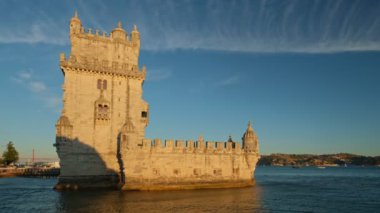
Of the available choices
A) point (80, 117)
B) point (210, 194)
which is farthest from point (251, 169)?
point (80, 117)

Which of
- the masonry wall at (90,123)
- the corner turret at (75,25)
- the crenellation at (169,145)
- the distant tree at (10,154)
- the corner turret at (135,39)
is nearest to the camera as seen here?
the crenellation at (169,145)

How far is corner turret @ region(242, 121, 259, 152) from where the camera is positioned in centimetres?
4584

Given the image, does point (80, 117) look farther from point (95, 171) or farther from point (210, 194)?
point (210, 194)

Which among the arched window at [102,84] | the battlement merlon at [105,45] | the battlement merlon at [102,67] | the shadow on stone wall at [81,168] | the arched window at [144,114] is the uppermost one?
the battlement merlon at [105,45]

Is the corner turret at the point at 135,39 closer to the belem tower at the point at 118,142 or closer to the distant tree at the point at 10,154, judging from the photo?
the belem tower at the point at 118,142

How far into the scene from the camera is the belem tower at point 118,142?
3950cm

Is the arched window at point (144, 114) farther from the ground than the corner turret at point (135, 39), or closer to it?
closer to it

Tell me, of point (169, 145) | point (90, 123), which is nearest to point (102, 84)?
point (90, 123)

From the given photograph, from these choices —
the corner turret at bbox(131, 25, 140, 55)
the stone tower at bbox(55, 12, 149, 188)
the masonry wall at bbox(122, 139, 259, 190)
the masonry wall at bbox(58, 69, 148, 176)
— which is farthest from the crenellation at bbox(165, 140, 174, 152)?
the corner turret at bbox(131, 25, 140, 55)

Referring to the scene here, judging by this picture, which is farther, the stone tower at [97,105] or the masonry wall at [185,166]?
the stone tower at [97,105]

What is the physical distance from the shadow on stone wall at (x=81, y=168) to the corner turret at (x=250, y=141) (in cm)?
1735

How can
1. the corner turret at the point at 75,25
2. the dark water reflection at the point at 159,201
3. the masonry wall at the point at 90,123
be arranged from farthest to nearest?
the corner turret at the point at 75,25
the masonry wall at the point at 90,123
the dark water reflection at the point at 159,201

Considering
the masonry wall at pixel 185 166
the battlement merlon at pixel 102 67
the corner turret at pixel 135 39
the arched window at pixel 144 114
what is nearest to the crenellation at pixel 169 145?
the masonry wall at pixel 185 166

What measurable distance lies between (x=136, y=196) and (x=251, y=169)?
18.2m
